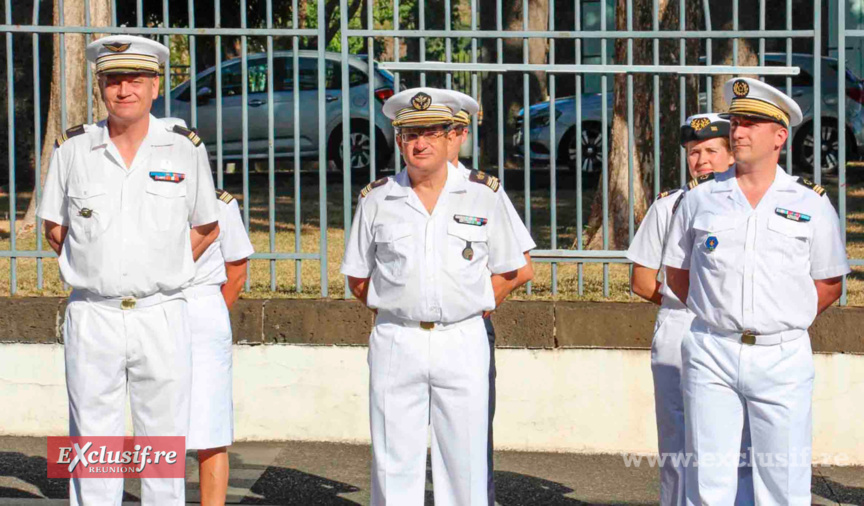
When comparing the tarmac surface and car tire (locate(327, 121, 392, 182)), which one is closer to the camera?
the tarmac surface

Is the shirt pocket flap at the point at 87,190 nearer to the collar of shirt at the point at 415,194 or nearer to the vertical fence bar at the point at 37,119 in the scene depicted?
the collar of shirt at the point at 415,194

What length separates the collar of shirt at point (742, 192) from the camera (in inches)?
194

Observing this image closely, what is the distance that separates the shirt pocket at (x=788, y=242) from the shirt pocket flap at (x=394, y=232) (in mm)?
1306

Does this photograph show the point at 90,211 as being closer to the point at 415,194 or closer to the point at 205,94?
the point at 415,194

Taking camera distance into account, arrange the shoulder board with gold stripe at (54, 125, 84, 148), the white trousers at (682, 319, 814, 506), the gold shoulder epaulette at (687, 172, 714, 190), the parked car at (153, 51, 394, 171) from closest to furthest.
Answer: the white trousers at (682, 319, 814, 506) < the gold shoulder epaulette at (687, 172, 714, 190) < the shoulder board with gold stripe at (54, 125, 84, 148) < the parked car at (153, 51, 394, 171)

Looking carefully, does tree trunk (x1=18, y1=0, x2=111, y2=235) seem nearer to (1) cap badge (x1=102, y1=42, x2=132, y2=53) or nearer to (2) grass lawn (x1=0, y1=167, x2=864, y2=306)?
(2) grass lawn (x1=0, y1=167, x2=864, y2=306)

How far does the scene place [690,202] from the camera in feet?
16.7

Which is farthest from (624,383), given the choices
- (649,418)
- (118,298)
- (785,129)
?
(118,298)

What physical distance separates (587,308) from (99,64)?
3.10 m

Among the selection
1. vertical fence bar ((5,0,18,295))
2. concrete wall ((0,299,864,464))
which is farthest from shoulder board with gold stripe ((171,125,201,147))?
vertical fence bar ((5,0,18,295))

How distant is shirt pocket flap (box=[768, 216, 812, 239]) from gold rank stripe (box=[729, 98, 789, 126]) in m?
0.35

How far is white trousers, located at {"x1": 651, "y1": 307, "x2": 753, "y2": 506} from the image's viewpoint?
5504mm

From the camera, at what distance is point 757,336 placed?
482cm

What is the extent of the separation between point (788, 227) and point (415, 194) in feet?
4.53
